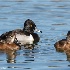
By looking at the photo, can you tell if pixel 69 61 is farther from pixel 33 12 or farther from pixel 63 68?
pixel 33 12

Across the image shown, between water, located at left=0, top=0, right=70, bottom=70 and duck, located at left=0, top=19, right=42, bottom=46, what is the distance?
292mm

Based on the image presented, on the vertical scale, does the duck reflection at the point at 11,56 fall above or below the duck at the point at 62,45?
below

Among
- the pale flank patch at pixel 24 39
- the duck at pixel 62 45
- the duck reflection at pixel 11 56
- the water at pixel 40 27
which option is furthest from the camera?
the pale flank patch at pixel 24 39

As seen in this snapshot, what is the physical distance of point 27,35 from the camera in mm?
17953

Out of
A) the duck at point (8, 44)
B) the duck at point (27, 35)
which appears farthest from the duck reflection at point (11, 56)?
the duck at point (27, 35)

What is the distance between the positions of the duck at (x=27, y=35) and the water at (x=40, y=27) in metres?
0.29

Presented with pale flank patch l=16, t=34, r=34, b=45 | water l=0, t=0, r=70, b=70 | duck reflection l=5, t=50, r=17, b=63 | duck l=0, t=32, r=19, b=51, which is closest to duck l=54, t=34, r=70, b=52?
water l=0, t=0, r=70, b=70

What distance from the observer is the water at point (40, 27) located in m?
13.1

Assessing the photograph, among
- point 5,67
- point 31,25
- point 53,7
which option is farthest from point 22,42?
point 53,7

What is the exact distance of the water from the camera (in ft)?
43.1

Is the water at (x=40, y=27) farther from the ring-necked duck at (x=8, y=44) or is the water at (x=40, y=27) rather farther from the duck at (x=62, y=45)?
the ring-necked duck at (x=8, y=44)

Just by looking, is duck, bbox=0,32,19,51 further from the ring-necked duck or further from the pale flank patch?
the pale flank patch

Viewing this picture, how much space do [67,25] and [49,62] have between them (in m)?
6.04

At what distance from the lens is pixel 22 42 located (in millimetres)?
17328
